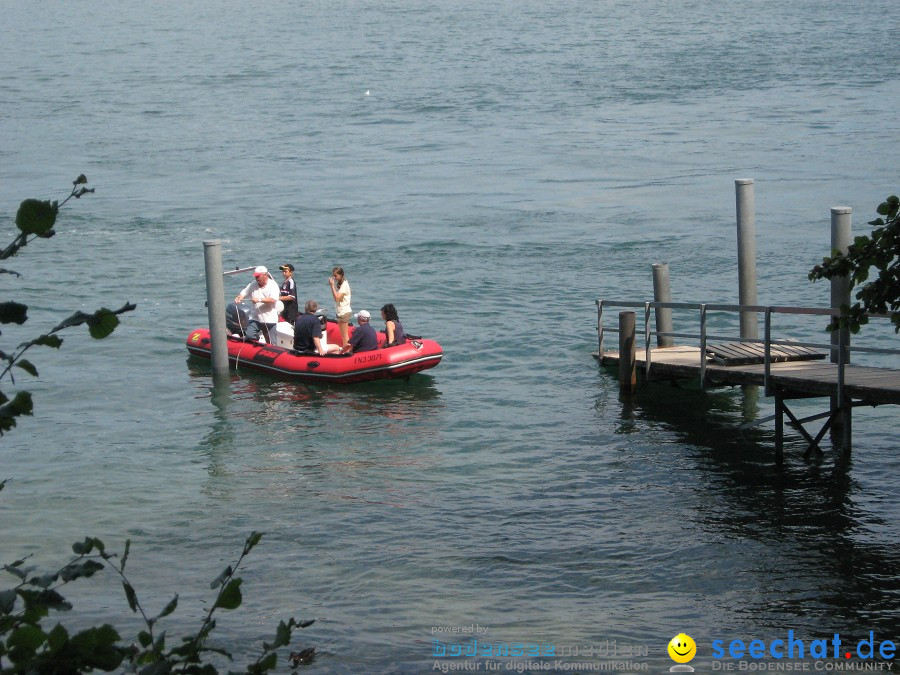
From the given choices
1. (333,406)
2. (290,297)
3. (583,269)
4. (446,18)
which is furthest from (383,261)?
(446,18)

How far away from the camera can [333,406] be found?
50.6 ft

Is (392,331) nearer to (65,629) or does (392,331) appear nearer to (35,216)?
(35,216)

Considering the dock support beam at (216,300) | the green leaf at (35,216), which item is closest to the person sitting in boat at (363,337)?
the dock support beam at (216,300)

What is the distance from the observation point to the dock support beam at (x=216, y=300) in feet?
51.3

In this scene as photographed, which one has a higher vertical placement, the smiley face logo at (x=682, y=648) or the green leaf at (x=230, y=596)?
the green leaf at (x=230, y=596)

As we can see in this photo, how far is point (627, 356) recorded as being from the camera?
48.5 ft

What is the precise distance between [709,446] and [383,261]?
520 inches

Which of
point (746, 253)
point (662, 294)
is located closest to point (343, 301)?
point (662, 294)

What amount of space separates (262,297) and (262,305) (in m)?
0.45

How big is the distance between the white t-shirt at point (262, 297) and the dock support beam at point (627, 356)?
4.91m

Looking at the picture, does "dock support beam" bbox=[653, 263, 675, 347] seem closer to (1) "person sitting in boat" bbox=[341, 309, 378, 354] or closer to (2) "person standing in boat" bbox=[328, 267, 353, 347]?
(1) "person sitting in boat" bbox=[341, 309, 378, 354]

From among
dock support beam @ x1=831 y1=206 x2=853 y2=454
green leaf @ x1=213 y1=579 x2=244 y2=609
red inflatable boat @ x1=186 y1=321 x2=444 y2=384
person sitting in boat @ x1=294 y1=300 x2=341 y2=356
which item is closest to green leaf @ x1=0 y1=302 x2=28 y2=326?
green leaf @ x1=213 y1=579 x2=244 y2=609

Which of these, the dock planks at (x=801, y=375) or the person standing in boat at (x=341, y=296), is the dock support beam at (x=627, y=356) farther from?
the person standing in boat at (x=341, y=296)

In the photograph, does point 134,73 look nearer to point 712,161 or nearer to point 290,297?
point 712,161
